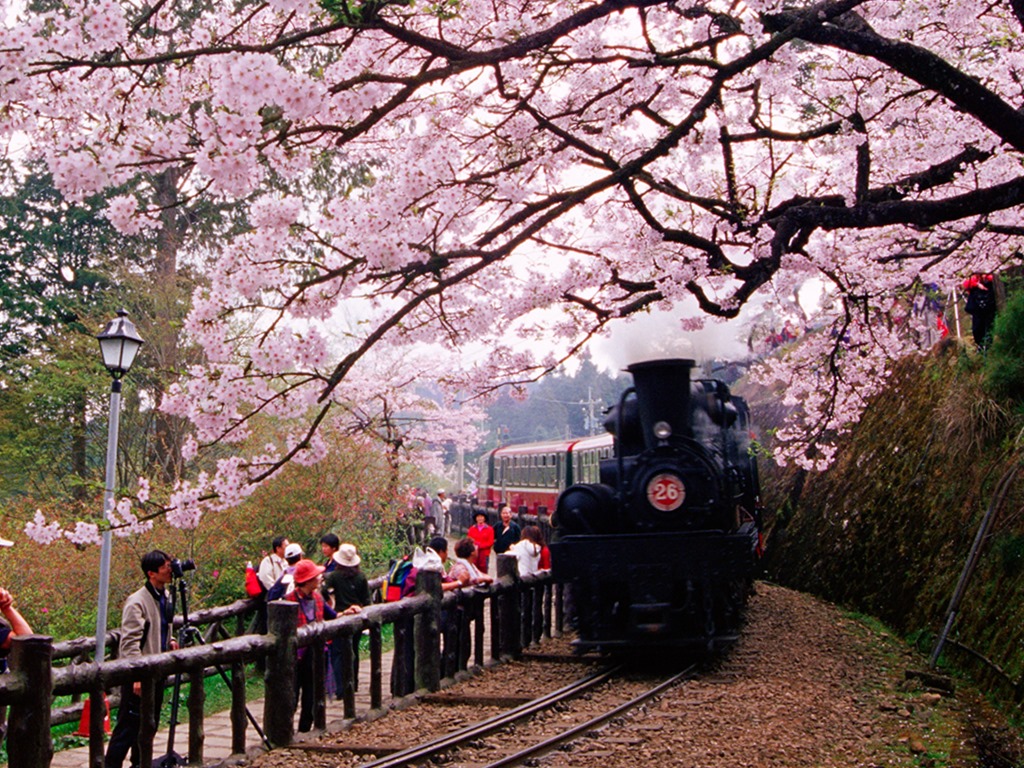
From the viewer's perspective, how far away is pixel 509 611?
36.7ft

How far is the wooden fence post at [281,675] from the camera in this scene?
7.04 meters

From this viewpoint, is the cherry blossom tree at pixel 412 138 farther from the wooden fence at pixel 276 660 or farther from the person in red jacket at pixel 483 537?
the person in red jacket at pixel 483 537

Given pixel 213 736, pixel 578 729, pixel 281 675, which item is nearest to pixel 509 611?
pixel 578 729

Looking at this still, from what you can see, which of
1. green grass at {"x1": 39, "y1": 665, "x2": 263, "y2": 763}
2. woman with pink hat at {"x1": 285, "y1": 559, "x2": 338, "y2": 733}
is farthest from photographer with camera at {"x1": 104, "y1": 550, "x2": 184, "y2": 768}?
green grass at {"x1": 39, "y1": 665, "x2": 263, "y2": 763}

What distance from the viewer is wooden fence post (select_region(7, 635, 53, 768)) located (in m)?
4.88

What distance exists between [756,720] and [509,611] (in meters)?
3.96

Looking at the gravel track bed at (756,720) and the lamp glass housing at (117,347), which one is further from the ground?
the lamp glass housing at (117,347)

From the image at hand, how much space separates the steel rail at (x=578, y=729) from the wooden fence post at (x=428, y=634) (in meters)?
1.82

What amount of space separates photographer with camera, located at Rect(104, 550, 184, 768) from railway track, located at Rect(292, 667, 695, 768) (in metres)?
1.37

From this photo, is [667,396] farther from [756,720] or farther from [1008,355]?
A: [756,720]

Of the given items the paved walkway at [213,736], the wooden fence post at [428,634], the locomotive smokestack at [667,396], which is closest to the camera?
the paved walkway at [213,736]

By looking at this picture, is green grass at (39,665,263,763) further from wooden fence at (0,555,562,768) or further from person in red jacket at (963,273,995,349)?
person in red jacket at (963,273,995,349)

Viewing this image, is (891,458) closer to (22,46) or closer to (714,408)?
(714,408)

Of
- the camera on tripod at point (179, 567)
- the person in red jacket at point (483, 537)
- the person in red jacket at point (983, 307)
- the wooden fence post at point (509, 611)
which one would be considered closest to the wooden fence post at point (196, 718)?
the camera on tripod at point (179, 567)
